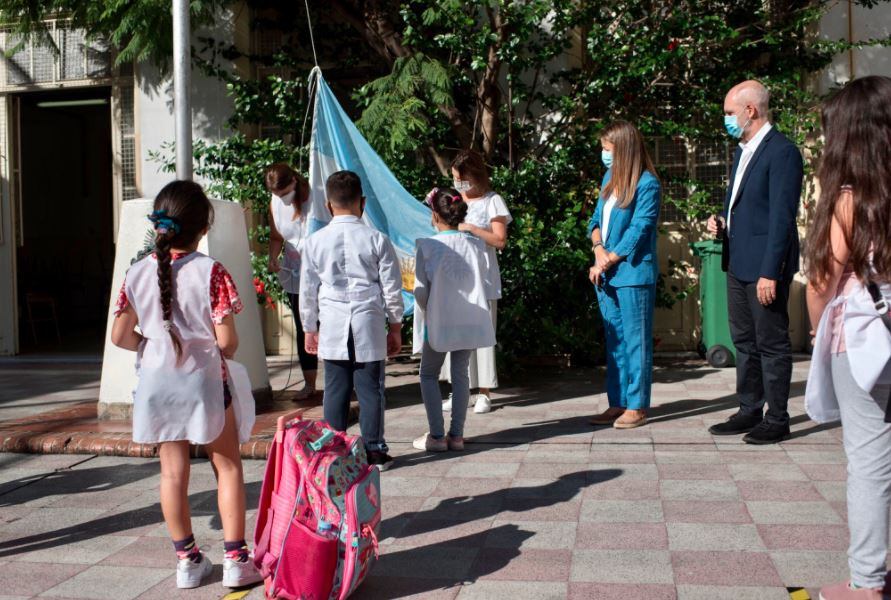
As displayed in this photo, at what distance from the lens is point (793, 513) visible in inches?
171

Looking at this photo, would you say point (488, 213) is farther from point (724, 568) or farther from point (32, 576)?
point (32, 576)

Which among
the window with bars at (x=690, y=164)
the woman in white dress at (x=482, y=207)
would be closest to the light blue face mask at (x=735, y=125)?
the woman in white dress at (x=482, y=207)

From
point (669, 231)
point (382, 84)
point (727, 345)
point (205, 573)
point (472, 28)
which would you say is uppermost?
point (472, 28)

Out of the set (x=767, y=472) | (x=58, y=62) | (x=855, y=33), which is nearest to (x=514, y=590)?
(x=767, y=472)

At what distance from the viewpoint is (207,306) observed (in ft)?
11.8

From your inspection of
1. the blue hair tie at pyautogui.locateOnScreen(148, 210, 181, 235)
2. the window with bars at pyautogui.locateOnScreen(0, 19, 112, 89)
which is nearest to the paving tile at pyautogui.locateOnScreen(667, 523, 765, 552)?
the blue hair tie at pyautogui.locateOnScreen(148, 210, 181, 235)

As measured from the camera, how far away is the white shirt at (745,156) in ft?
18.9

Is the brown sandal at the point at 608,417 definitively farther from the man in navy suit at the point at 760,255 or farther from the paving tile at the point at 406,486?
the paving tile at the point at 406,486

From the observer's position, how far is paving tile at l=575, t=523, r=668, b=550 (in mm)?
3959

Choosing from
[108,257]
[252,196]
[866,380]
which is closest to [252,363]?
[252,196]

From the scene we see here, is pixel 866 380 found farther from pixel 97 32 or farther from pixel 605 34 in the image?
pixel 97 32

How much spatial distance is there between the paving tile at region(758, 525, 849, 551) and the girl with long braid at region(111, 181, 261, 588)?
6.81ft

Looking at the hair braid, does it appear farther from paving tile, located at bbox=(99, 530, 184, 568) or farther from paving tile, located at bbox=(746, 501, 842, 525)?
paving tile, located at bbox=(746, 501, 842, 525)

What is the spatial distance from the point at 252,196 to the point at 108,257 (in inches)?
409
